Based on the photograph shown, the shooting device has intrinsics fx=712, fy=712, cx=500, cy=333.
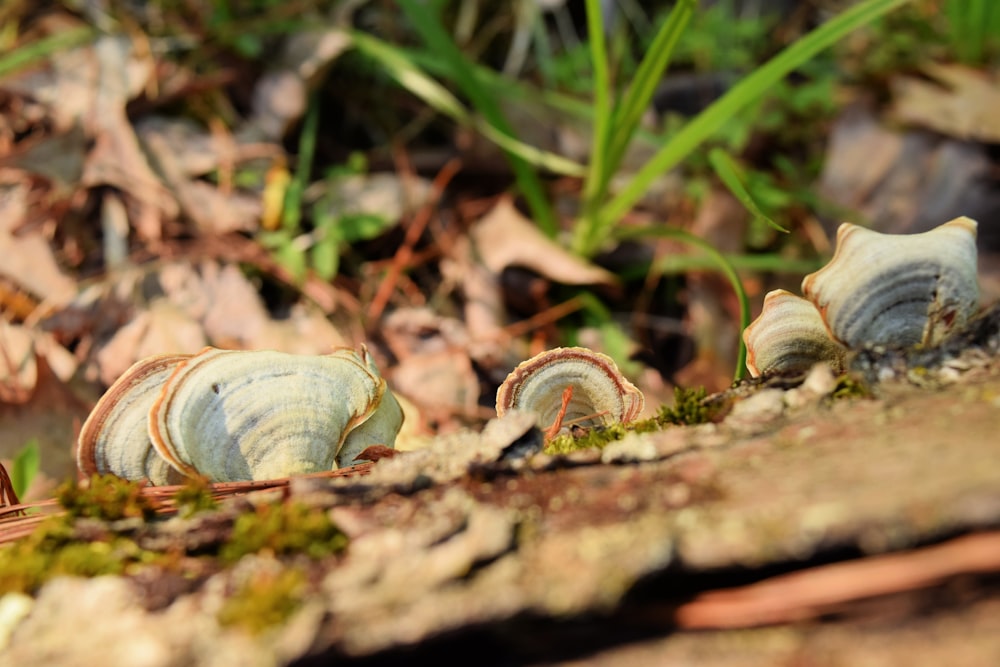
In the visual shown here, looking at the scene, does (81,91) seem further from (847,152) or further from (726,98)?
(847,152)

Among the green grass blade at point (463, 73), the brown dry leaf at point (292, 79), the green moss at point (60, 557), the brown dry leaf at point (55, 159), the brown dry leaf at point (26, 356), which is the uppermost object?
the brown dry leaf at point (292, 79)

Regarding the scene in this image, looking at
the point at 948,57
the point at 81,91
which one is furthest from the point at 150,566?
the point at 948,57

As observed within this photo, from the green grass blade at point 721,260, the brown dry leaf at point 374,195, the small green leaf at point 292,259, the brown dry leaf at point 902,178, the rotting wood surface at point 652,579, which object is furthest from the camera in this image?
the brown dry leaf at point 902,178

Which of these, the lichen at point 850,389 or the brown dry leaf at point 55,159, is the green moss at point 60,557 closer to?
the lichen at point 850,389

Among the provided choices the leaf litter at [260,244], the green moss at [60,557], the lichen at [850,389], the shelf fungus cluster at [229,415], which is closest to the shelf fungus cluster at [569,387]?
the shelf fungus cluster at [229,415]

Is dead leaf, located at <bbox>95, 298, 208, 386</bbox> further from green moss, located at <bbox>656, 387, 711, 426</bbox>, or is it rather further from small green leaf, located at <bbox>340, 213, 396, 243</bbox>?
green moss, located at <bbox>656, 387, 711, 426</bbox>

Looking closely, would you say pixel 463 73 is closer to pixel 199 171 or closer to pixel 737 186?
pixel 199 171
